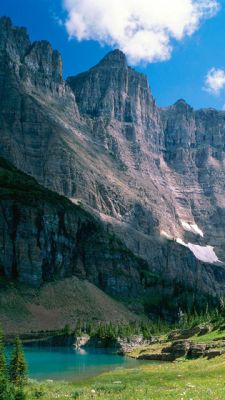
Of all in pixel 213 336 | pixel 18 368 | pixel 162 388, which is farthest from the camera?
pixel 213 336

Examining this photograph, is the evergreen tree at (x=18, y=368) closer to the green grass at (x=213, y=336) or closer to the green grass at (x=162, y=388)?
the green grass at (x=162, y=388)

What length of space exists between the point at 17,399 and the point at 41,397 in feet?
27.6

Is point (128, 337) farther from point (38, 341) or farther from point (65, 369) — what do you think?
point (65, 369)

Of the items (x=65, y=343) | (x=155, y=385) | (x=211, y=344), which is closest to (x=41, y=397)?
(x=155, y=385)

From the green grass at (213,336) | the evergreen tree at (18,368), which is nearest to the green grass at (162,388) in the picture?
the evergreen tree at (18,368)

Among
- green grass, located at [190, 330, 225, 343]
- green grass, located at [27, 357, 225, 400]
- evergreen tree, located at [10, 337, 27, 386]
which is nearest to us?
green grass, located at [27, 357, 225, 400]

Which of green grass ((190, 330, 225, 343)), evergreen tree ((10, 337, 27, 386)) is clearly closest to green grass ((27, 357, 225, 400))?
evergreen tree ((10, 337, 27, 386))

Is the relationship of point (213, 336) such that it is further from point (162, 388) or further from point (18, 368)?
point (162, 388)

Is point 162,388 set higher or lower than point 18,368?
lower

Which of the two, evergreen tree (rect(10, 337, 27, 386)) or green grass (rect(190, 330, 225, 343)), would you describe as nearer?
evergreen tree (rect(10, 337, 27, 386))

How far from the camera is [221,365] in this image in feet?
179

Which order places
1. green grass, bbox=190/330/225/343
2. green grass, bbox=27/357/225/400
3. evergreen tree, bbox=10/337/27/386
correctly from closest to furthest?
green grass, bbox=27/357/225/400
evergreen tree, bbox=10/337/27/386
green grass, bbox=190/330/225/343

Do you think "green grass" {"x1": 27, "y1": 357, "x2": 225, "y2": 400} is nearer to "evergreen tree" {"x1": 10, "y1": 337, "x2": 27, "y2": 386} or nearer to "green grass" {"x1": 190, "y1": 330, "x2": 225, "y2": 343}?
"evergreen tree" {"x1": 10, "y1": 337, "x2": 27, "y2": 386}

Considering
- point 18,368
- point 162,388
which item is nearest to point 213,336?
point 18,368
